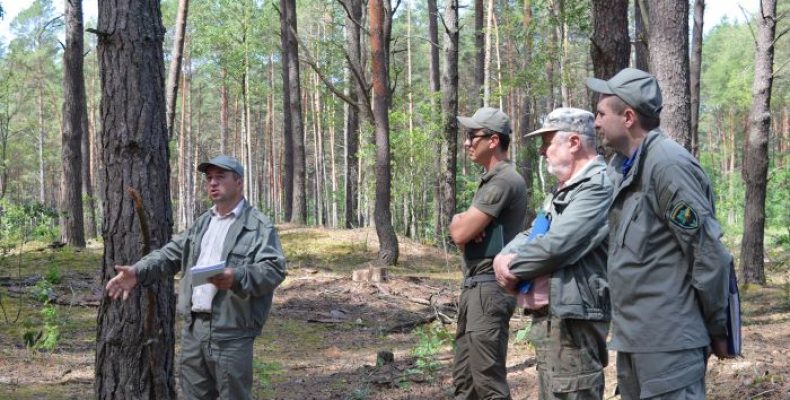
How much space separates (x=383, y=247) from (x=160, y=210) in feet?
34.0

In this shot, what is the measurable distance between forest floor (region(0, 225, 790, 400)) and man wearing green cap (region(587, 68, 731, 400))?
3067 millimetres

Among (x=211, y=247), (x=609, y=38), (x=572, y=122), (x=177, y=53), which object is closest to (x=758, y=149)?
(x=609, y=38)

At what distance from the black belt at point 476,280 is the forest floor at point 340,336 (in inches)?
92.4

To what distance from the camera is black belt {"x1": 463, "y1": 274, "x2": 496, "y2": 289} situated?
4328 millimetres

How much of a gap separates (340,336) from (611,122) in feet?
25.3

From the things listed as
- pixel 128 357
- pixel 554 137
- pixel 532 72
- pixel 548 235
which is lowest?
pixel 128 357

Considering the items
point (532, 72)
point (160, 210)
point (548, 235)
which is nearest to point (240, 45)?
point (532, 72)

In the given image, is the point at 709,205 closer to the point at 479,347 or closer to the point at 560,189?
the point at 560,189

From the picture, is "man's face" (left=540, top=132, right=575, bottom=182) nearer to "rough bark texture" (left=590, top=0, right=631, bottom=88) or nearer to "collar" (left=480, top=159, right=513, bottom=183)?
"collar" (left=480, top=159, right=513, bottom=183)

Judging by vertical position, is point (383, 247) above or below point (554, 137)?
below

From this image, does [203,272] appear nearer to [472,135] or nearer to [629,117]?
[472,135]

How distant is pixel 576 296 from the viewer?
339 centimetres

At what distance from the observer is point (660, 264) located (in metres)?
2.76

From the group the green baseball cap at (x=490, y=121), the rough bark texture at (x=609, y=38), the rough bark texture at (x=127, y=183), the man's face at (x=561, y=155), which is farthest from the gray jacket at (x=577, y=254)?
the rough bark texture at (x=609, y=38)
